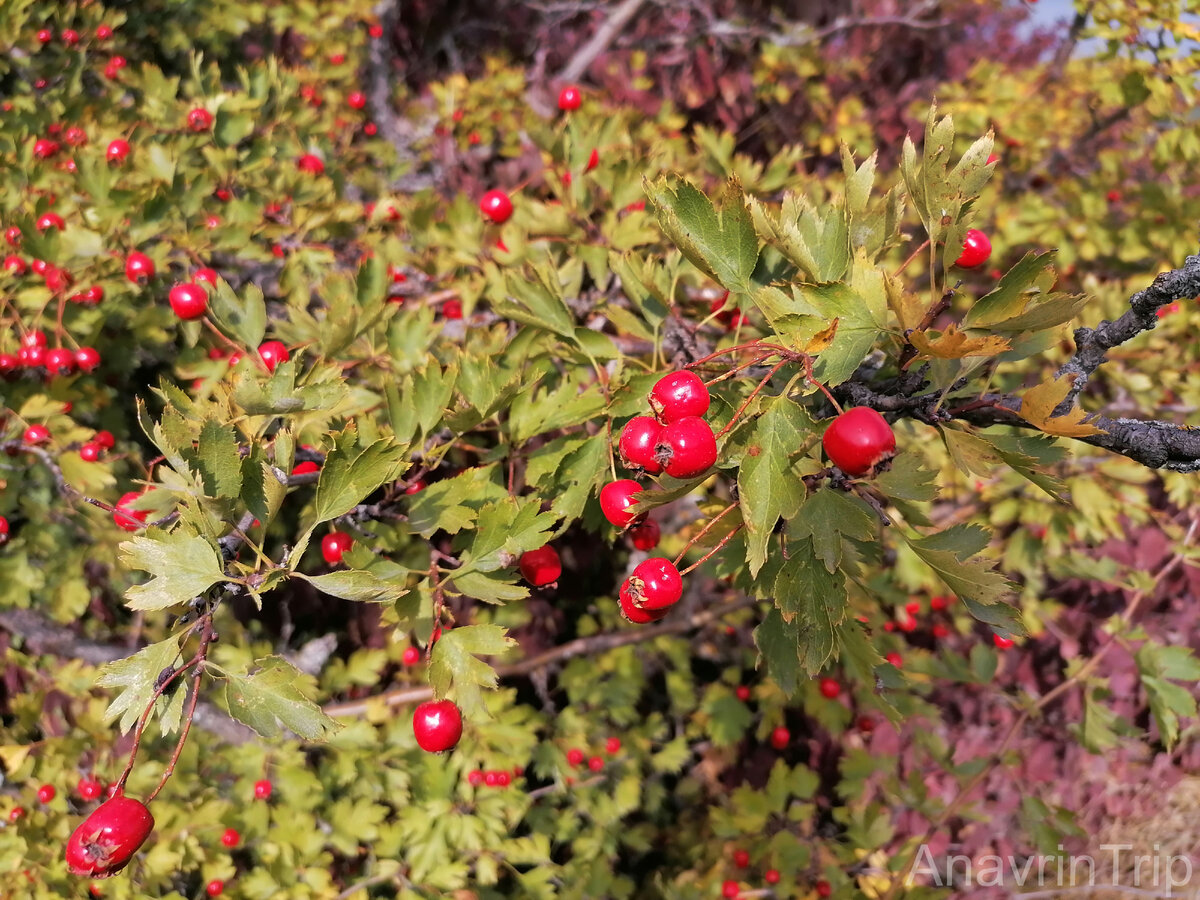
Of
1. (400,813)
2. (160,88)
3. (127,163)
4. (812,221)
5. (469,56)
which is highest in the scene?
(812,221)

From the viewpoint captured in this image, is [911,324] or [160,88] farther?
[160,88]

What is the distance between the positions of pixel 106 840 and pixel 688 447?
3.98ft

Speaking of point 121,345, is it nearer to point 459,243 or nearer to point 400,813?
point 459,243

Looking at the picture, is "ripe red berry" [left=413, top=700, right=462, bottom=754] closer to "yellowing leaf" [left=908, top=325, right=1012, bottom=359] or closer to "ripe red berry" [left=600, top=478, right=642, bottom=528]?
"ripe red berry" [left=600, top=478, right=642, bottom=528]

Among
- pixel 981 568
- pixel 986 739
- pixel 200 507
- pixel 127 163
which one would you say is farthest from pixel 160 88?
pixel 986 739

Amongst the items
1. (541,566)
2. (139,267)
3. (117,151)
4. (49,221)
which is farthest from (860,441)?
(117,151)

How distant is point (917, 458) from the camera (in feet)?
3.68

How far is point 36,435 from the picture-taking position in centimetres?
206

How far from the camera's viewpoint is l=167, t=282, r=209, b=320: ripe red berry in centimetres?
186

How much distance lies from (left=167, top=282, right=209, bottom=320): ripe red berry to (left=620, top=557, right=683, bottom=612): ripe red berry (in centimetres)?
148

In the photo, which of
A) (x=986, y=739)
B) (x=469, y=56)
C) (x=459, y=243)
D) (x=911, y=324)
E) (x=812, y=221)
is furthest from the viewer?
(x=469, y=56)

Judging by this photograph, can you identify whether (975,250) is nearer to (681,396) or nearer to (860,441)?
(860,441)

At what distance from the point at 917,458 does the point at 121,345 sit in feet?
9.45

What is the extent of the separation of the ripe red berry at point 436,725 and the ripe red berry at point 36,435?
1.64 m
